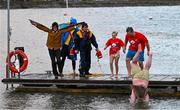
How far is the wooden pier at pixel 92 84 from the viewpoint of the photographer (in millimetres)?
18688

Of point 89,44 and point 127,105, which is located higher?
point 89,44

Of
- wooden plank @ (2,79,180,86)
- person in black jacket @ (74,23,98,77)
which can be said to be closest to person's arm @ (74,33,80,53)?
person in black jacket @ (74,23,98,77)

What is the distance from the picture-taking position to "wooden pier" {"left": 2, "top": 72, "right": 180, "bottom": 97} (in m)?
18.7

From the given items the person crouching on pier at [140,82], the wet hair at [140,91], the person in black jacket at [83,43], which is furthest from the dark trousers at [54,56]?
the wet hair at [140,91]

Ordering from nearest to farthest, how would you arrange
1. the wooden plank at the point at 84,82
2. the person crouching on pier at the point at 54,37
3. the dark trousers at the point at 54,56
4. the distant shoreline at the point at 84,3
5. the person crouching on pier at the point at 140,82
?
the person crouching on pier at the point at 140,82, the wooden plank at the point at 84,82, the person crouching on pier at the point at 54,37, the dark trousers at the point at 54,56, the distant shoreline at the point at 84,3

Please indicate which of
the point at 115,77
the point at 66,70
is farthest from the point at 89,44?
the point at 66,70

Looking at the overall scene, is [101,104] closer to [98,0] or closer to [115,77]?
[115,77]

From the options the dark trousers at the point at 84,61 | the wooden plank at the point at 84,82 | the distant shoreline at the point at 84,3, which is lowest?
the wooden plank at the point at 84,82

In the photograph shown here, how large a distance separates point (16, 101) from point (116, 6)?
15550 cm

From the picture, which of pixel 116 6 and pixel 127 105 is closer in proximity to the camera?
pixel 127 105

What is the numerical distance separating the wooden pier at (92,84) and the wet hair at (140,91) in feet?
4.54

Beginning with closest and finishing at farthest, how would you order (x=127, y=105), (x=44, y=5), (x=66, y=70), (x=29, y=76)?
(x=127, y=105), (x=29, y=76), (x=66, y=70), (x=44, y=5)

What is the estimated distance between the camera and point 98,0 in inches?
7205

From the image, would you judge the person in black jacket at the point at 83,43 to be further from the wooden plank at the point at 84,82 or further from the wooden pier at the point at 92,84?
the wooden plank at the point at 84,82
